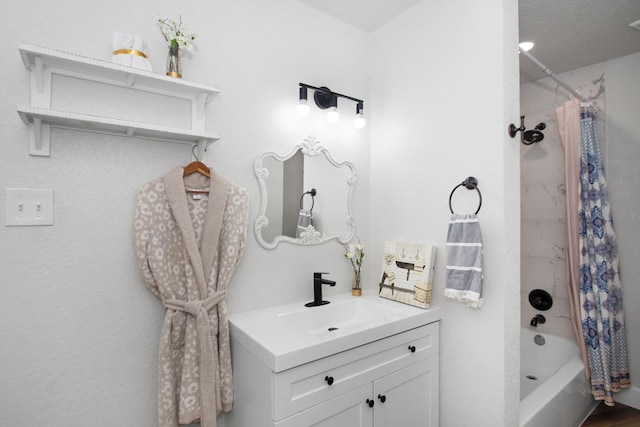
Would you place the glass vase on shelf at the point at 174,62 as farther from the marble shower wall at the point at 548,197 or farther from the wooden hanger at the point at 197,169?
the marble shower wall at the point at 548,197

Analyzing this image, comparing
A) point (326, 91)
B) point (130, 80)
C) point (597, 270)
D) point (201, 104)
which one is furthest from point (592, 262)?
point (130, 80)

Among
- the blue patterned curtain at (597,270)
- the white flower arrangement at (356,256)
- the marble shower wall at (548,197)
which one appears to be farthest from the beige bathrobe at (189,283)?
the marble shower wall at (548,197)

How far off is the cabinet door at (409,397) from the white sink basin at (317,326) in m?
0.22

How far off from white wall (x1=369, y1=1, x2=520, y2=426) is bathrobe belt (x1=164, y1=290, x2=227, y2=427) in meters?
1.19

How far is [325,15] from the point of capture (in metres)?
2.00

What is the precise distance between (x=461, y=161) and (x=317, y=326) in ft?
3.80

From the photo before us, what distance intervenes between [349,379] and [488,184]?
1110 millimetres

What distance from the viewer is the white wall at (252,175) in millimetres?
1207

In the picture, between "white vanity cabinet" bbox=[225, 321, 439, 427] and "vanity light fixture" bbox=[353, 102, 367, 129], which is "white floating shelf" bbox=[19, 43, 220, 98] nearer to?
"vanity light fixture" bbox=[353, 102, 367, 129]

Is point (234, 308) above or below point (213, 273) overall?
below

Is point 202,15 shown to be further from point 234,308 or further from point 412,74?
point 234,308

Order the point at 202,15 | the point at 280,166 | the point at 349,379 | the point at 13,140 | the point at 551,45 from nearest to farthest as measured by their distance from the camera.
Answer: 1. the point at 13,140
2. the point at 349,379
3. the point at 202,15
4. the point at 280,166
5. the point at 551,45

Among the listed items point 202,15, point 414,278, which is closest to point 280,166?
point 202,15

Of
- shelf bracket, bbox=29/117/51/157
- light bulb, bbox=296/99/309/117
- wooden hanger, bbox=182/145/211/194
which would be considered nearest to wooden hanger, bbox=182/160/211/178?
wooden hanger, bbox=182/145/211/194
